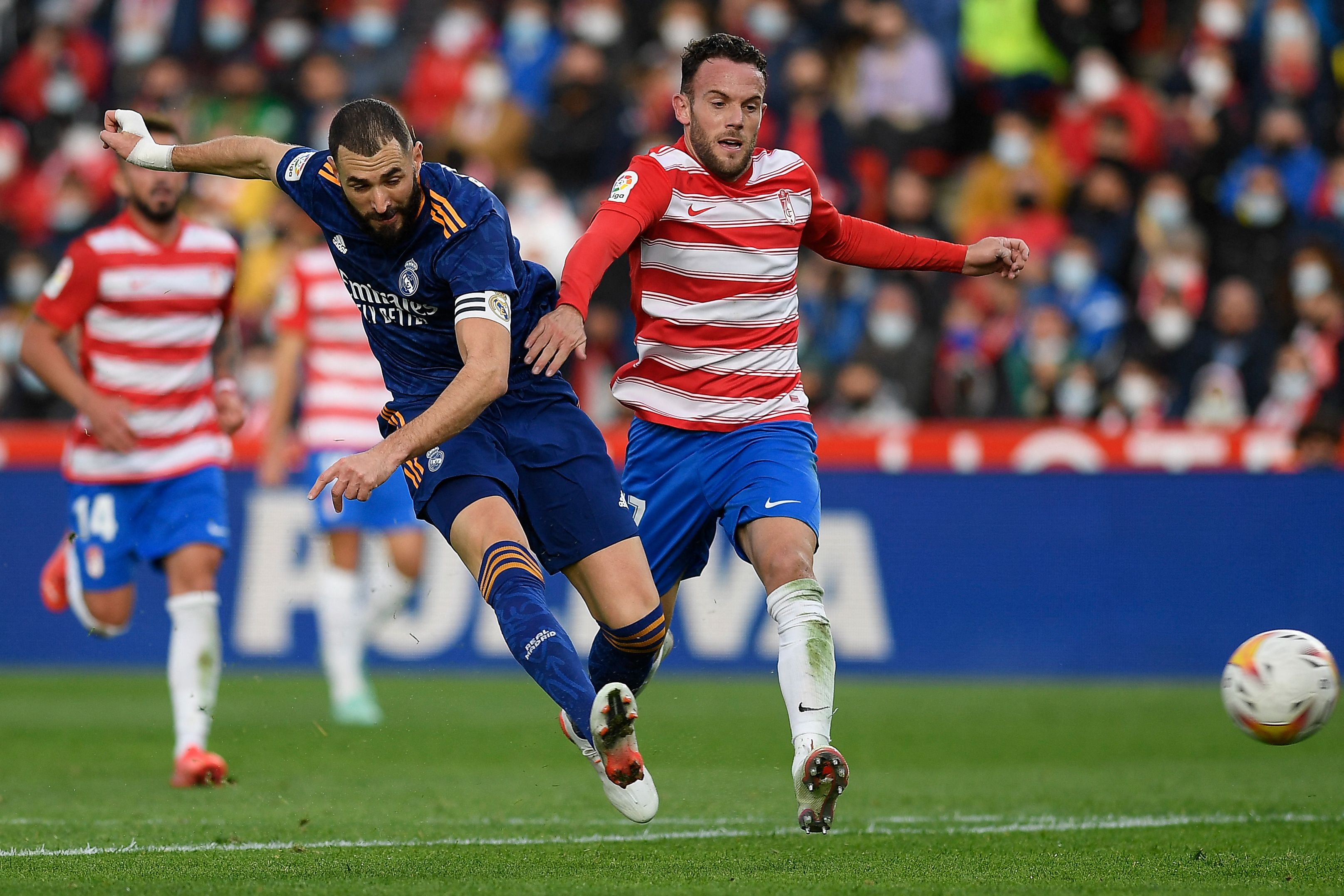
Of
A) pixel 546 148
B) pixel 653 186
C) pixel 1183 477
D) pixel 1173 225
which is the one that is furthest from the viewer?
pixel 546 148

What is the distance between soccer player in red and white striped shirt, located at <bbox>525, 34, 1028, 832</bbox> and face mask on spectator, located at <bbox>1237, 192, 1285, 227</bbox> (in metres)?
8.34

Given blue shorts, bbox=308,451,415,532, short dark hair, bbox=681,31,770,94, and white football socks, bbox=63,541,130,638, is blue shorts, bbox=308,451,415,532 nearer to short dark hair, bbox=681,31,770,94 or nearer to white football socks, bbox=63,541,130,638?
white football socks, bbox=63,541,130,638

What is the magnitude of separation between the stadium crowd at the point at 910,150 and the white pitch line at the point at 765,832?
6501mm

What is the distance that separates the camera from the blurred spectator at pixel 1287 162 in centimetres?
1430

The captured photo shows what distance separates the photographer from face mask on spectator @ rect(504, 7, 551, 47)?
16.4 meters

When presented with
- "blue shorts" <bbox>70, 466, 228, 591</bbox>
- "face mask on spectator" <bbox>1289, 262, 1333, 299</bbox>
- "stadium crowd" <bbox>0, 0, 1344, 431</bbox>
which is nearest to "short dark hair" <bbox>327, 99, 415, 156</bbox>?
"blue shorts" <bbox>70, 466, 228, 591</bbox>

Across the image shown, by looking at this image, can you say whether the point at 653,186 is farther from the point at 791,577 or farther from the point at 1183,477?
the point at 1183,477

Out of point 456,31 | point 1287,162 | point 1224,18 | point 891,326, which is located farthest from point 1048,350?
point 456,31

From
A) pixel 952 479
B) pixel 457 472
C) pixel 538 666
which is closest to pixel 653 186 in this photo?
pixel 457 472

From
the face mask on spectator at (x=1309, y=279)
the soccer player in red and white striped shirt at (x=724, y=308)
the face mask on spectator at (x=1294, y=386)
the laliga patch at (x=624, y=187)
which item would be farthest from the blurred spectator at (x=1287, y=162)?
the laliga patch at (x=624, y=187)

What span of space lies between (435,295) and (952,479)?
6.82 metres

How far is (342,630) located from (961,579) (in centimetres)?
430

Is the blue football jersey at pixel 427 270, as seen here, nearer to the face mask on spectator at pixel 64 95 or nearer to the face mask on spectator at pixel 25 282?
the face mask on spectator at pixel 25 282

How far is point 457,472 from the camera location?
5613mm
